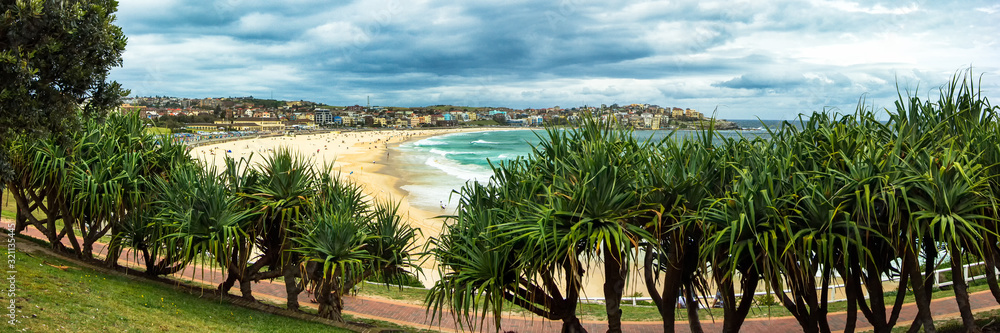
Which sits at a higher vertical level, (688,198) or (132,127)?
(132,127)

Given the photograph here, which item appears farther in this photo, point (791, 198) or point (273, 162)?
point (273, 162)

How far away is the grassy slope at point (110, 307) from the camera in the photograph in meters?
8.44

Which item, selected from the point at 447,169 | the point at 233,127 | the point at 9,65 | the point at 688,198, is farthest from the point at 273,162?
the point at 233,127

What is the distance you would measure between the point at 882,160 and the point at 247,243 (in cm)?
1207

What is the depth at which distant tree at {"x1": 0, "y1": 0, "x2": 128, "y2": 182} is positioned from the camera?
7.36m

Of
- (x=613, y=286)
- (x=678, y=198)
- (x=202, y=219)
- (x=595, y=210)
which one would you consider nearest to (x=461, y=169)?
(x=202, y=219)

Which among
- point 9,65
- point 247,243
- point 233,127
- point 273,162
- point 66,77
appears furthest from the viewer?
point 233,127

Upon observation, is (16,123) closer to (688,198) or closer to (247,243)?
(247,243)

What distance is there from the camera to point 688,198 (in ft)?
30.0

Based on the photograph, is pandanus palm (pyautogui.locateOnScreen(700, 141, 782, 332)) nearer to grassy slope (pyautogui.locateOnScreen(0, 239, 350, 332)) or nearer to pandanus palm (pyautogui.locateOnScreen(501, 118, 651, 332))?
pandanus palm (pyautogui.locateOnScreen(501, 118, 651, 332))

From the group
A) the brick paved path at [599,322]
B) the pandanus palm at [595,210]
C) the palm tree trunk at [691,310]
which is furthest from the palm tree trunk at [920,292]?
the pandanus palm at [595,210]

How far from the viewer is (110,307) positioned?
966cm

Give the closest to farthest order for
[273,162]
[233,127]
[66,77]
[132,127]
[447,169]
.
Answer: [66,77], [273,162], [132,127], [447,169], [233,127]

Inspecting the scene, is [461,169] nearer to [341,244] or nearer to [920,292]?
[341,244]
